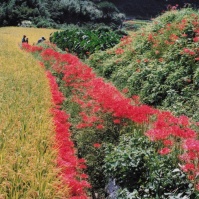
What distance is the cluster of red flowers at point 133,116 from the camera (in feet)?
13.3

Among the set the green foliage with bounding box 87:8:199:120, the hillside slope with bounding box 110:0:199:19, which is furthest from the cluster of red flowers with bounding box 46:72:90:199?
the hillside slope with bounding box 110:0:199:19

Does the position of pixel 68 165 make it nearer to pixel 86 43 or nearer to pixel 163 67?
pixel 163 67

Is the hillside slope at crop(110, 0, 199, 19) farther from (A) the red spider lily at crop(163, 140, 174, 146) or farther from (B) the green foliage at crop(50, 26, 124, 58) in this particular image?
(A) the red spider lily at crop(163, 140, 174, 146)

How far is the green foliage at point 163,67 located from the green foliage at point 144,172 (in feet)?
8.21

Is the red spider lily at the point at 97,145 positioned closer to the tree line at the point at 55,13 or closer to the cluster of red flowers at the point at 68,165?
the cluster of red flowers at the point at 68,165

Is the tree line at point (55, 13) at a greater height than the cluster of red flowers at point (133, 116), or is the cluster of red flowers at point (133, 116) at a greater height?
the tree line at point (55, 13)

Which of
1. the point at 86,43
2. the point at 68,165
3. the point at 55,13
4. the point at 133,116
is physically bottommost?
the point at 68,165

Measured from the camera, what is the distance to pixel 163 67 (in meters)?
8.63

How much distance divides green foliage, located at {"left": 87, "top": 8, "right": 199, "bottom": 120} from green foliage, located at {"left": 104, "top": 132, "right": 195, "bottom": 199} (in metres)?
2.50

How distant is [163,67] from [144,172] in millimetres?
5098

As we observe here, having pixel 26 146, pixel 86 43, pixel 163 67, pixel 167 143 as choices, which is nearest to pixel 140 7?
pixel 86 43

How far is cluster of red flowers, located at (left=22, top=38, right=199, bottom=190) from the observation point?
13.3ft

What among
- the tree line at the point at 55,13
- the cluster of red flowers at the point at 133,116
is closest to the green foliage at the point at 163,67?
the cluster of red flowers at the point at 133,116

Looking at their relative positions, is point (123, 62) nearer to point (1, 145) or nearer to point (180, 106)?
point (180, 106)
